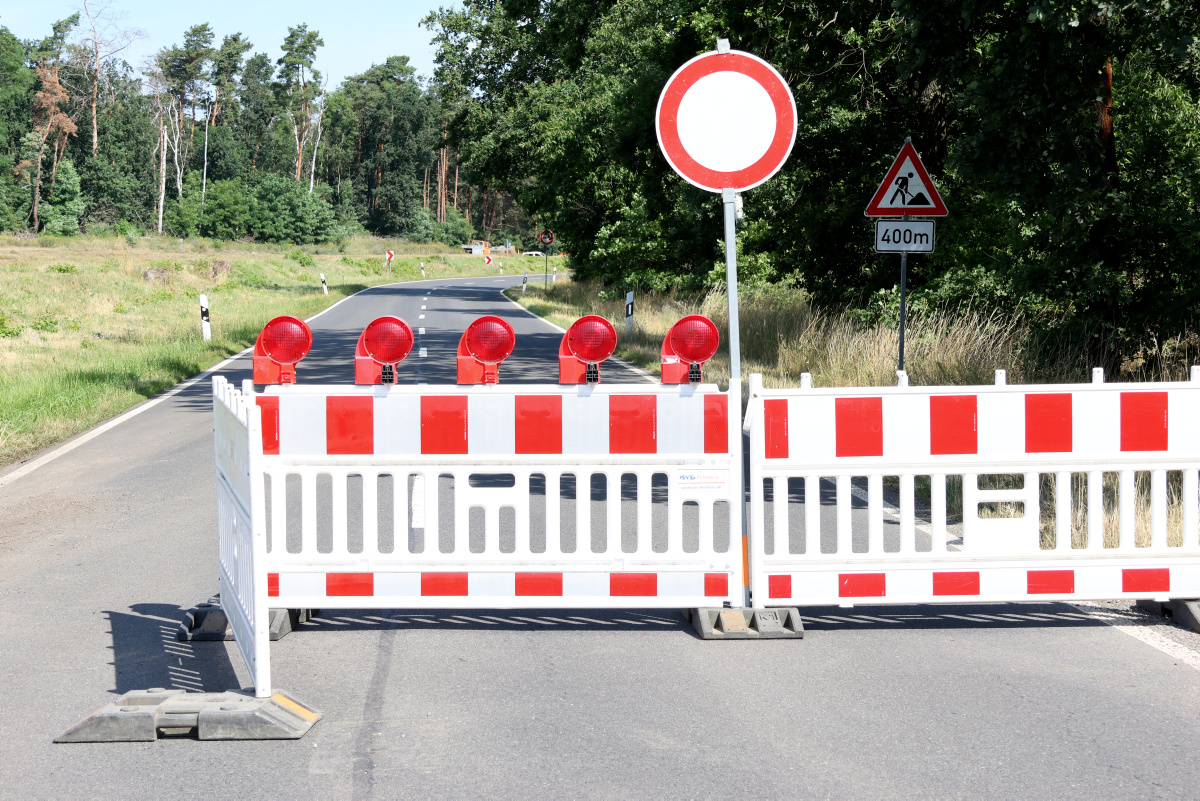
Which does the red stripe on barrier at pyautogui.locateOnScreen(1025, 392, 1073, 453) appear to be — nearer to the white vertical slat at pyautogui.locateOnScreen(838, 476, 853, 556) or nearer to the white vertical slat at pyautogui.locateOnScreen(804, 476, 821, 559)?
the white vertical slat at pyautogui.locateOnScreen(838, 476, 853, 556)

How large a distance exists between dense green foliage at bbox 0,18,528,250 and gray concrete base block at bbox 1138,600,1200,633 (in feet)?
267

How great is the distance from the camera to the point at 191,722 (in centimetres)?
405

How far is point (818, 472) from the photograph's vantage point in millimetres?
5266

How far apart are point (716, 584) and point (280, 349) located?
229 cm

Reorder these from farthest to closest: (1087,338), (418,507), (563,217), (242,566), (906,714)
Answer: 1. (563,217)
2. (1087,338)
3. (418,507)
4. (242,566)
5. (906,714)

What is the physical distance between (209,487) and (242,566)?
15.2ft

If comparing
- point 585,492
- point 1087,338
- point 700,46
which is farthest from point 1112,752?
point 700,46

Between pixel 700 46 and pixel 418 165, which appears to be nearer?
pixel 700 46

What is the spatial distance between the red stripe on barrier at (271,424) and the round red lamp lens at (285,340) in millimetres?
274

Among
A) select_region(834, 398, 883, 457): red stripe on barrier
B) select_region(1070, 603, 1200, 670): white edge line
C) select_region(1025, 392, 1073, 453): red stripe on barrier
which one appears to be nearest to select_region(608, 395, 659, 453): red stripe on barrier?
select_region(834, 398, 883, 457): red stripe on barrier

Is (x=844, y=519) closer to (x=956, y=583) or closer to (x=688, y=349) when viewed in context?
(x=956, y=583)

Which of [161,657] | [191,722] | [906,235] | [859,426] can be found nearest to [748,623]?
[859,426]

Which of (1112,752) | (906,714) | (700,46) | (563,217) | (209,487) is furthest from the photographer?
(563,217)

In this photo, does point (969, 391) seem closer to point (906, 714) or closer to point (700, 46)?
point (906, 714)
